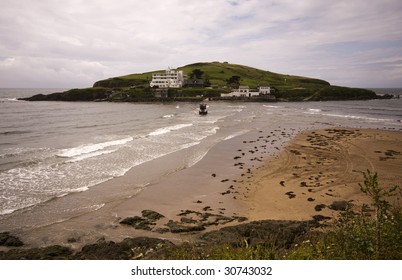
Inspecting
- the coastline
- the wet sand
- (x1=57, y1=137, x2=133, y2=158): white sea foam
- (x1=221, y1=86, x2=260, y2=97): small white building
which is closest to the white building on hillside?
(x1=221, y1=86, x2=260, y2=97): small white building

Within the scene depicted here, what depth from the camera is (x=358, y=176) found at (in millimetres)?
19750

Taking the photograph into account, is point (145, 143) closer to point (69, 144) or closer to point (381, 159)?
point (69, 144)

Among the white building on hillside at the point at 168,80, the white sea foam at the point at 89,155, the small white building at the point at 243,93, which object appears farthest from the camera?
the white building on hillside at the point at 168,80

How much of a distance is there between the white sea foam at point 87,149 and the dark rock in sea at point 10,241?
14218 mm

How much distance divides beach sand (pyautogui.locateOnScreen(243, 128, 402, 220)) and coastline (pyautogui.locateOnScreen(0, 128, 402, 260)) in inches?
1.9

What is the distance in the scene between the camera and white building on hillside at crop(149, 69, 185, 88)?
128 metres

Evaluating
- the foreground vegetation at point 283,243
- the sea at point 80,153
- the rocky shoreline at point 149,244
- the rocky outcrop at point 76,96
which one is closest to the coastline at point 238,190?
the rocky shoreline at point 149,244

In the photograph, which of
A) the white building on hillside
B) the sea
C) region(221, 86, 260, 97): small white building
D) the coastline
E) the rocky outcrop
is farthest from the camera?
the white building on hillside

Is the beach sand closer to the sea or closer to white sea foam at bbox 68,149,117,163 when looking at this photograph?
the sea

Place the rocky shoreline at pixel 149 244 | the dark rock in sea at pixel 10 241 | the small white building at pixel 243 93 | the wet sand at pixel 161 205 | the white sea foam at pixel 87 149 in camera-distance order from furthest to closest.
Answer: the small white building at pixel 243 93, the white sea foam at pixel 87 149, the wet sand at pixel 161 205, the dark rock in sea at pixel 10 241, the rocky shoreline at pixel 149 244

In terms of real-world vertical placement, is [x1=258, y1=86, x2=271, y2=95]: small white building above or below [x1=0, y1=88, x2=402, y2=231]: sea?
above

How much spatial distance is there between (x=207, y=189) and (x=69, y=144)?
19709 millimetres

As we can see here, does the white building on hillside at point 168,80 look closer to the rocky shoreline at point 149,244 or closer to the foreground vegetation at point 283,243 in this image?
the foreground vegetation at point 283,243

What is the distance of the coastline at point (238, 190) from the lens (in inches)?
488
